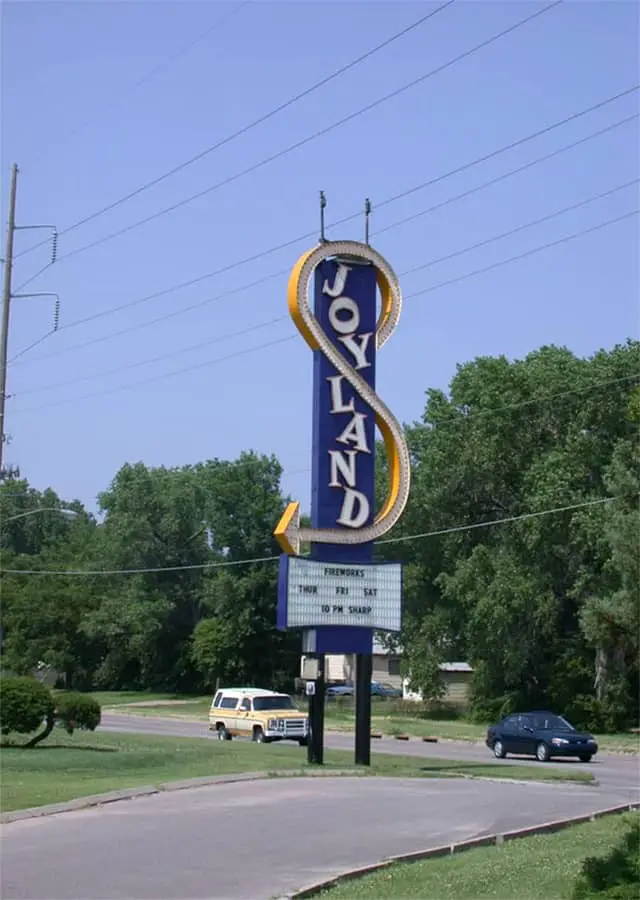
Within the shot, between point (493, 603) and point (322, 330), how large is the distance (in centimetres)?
3175

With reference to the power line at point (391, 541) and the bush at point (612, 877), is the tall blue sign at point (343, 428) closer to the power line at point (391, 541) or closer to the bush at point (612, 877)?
the power line at point (391, 541)

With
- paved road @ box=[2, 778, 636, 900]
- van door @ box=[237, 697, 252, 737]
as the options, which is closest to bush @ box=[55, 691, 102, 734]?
paved road @ box=[2, 778, 636, 900]

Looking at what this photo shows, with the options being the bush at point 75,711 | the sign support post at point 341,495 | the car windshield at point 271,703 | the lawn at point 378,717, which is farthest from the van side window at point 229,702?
the sign support post at point 341,495

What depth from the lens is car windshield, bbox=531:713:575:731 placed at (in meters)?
38.4

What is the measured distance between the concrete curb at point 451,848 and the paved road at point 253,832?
0.35m

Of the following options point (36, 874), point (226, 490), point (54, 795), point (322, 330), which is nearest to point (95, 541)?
point (226, 490)

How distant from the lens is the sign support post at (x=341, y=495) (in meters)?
30.8

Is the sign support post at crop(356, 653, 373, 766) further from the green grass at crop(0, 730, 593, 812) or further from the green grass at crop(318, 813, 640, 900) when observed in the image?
the green grass at crop(318, 813, 640, 900)

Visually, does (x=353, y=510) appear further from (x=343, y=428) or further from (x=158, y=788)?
(x=158, y=788)

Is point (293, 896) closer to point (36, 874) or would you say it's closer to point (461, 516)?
point (36, 874)

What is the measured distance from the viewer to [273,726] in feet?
145

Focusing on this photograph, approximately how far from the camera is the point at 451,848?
633 inches

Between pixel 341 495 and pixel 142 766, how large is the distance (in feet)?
26.2

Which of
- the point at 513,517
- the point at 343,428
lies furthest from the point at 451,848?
the point at 513,517
